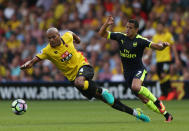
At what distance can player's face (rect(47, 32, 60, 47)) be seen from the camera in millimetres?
11541

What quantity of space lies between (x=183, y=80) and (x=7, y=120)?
8.28 m

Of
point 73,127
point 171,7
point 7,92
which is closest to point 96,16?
point 171,7

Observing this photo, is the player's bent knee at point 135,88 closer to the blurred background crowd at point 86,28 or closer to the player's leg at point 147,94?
the player's leg at point 147,94

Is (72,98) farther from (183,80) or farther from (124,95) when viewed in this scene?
(183,80)

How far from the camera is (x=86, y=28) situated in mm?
21094

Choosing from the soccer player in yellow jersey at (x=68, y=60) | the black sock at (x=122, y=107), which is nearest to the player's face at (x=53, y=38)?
the soccer player in yellow jersey at (x=68, y=60)

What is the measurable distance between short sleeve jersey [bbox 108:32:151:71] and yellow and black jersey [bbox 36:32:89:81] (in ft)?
2.72

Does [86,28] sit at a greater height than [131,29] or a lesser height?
greater

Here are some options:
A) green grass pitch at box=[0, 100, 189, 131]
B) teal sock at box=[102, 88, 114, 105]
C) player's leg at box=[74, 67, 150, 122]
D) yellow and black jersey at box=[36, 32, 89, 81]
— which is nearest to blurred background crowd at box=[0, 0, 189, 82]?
green grass pitch at box=[0, 100, 189, 131]

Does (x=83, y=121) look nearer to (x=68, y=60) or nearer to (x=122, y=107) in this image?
(x=122, y=107)

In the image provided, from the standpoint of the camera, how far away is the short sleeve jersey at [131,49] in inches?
464

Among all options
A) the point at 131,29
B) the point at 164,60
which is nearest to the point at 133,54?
the point at 131,29

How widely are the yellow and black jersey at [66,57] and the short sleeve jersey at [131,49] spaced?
0.83 m

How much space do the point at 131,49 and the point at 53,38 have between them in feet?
5.29
